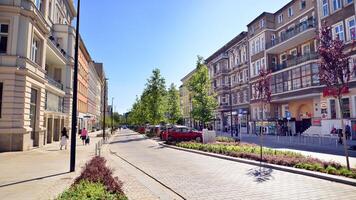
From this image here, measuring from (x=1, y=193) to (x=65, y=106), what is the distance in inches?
1171

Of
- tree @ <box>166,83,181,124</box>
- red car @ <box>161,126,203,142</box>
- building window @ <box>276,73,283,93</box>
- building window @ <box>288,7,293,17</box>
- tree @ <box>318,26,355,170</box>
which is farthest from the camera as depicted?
tree @ <box>166,83,181,124</box>

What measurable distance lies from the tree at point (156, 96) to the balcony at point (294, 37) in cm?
1762

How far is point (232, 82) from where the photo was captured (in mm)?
55969

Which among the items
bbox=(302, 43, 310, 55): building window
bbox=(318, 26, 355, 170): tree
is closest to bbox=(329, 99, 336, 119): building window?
bbox=(302, 43, 310, 55): building window

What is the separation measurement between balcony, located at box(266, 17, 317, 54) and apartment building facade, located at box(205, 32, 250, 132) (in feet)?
29.5

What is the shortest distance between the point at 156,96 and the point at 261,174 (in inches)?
1466

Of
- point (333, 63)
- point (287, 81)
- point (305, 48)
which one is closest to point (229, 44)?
point (287, 81)

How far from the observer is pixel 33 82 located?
829 inches

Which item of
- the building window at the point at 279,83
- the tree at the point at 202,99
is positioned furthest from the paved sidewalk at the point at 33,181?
the building window at the point at 279,83

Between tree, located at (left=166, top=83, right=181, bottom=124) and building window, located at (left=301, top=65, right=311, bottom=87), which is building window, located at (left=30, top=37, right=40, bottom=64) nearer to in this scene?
building window, located at (left=301, top=65, right=311, bottom=87)

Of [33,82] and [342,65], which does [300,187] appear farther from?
[33,82]

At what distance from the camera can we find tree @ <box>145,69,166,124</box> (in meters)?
46.2

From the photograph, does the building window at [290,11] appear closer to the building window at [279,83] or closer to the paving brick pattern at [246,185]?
the building window at [279,83]

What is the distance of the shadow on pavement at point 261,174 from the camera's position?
9.26 m
